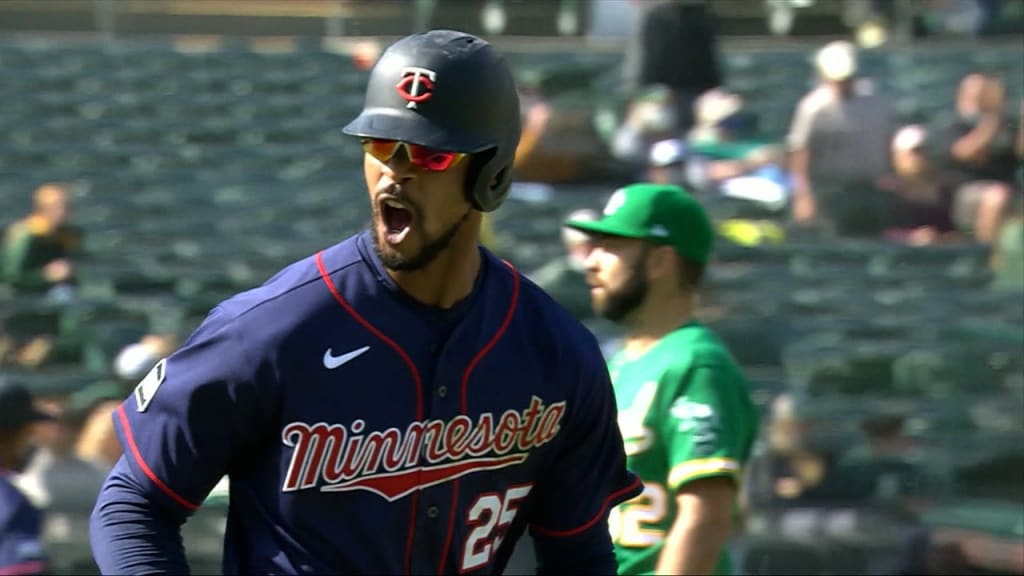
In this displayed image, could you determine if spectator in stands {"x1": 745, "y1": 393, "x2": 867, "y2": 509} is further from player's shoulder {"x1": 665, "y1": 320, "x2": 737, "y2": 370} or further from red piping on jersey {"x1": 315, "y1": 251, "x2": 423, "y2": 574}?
red piping on jersey {"x1": 315, "y1": 251, "x2": 423, "y2": 574}

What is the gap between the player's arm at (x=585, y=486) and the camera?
2.32 metres

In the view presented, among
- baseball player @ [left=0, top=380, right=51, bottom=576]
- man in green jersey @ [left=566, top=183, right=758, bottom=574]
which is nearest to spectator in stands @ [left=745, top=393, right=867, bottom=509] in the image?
man in green jersey @ [left=566, top=183, right=758, bottom=574]

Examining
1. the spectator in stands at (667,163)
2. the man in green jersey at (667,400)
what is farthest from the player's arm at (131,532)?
the spectator in stands at (667,163)

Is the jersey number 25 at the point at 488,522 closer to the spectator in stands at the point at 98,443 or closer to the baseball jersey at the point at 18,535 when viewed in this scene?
the baseball jersey at the point at 18,535

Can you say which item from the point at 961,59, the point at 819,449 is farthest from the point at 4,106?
the point at 819,449

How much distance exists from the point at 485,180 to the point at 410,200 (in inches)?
5.3

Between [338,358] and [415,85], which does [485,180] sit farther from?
[338,358]

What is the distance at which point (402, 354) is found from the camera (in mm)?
2164

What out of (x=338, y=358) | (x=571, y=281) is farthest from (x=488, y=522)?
(x=571, y=281)

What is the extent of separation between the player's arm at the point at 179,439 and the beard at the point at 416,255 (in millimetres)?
192

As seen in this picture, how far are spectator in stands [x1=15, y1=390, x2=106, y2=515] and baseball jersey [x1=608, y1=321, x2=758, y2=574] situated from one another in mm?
2000

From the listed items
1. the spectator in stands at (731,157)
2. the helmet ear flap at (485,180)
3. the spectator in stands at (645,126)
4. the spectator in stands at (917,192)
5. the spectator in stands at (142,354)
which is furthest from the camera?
the spectator in stands at (645,126)

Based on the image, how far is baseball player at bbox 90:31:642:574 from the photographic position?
2.08 metres

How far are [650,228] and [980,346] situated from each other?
3260mm
